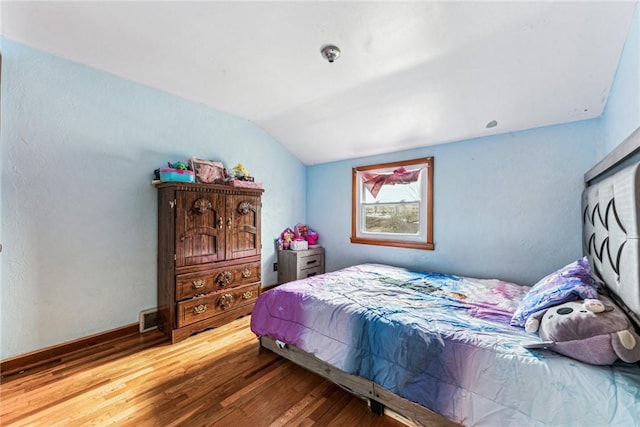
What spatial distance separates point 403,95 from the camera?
241 centimetres

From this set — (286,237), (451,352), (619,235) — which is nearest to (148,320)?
(286,237)

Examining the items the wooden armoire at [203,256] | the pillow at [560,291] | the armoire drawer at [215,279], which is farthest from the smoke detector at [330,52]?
the armoire drawer at [215,279]

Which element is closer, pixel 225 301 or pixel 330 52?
pixel 330 52

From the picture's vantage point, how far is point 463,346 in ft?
4.17

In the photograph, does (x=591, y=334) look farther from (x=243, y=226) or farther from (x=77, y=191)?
(x=77, y=191)

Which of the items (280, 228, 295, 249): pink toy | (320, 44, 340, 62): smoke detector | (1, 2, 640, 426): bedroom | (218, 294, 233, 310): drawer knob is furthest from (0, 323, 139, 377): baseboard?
(320, 44, 340, 62): smoke detector

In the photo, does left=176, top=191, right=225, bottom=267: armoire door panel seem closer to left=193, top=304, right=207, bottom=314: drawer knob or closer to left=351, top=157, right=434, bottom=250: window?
left=193, top=304, right=207, bottom=314: drawer knob

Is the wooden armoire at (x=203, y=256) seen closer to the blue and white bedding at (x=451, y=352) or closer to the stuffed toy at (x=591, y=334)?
the blue and white bedding at (x=451, y=352)

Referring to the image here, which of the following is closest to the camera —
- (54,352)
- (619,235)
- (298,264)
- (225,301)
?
(619,235)

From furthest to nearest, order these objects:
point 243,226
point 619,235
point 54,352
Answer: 1. point 243,226
2. point 54,352
3. point 619,235

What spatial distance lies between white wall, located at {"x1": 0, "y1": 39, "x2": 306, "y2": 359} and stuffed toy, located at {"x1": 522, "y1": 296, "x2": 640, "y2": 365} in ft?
10.1

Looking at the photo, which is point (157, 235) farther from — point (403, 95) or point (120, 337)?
point (403, 95)

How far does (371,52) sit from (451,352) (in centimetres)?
204

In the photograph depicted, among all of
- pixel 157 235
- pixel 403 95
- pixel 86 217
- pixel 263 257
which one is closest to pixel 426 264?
pixel 403 95
